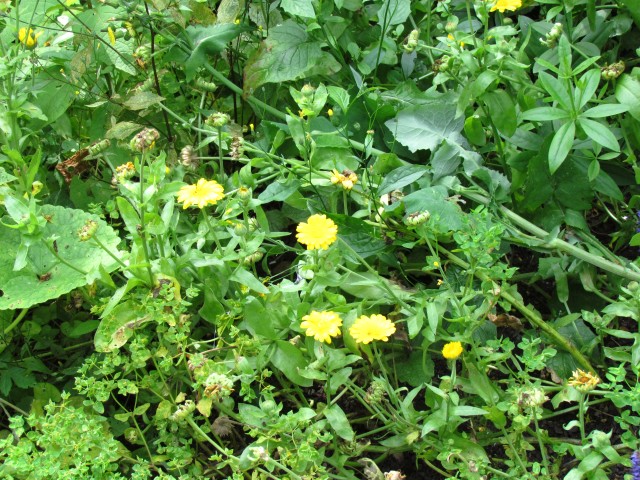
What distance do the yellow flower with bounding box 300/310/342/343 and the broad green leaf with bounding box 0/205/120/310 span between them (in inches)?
18.0

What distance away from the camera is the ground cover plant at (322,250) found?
59.4 inches

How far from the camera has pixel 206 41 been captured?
192cm

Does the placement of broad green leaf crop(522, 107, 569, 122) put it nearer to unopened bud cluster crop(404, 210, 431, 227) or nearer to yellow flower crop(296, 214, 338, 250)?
unopened bud cluster crop(404, 210, 431, 227)

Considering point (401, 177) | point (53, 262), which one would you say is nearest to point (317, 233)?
point (401, 177)

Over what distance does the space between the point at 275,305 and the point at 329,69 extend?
0.74 metres

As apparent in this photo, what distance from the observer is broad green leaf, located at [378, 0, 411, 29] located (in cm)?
207

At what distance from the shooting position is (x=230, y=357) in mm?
1616

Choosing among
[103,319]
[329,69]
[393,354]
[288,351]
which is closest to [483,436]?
[393,354]

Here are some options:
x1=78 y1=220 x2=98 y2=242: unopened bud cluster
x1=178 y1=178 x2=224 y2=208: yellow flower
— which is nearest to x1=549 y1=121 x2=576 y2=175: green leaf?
x1=178 y1=178 x2=224 y2=208: yellow flower

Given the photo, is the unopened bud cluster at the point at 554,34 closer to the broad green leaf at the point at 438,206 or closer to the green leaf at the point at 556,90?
the green leaf at the point at 556,90

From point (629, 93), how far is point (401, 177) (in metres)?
0.50

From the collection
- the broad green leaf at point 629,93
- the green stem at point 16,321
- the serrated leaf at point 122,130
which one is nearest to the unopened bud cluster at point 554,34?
the broad green leaf at point 629,93

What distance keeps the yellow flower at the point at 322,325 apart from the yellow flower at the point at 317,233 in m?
0.12

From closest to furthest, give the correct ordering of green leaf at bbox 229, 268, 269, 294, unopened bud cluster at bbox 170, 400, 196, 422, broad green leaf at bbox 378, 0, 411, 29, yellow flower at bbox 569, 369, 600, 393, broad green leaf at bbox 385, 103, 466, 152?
1. yellow flower at bbox 569, 369, 600, 393
2. unopened bud cluster at bbox 170, 400, 196, 422
3. green leaf at bbox 229, 268, 269, 294
4. broad green leaf at bbox 385, 103, 466, 152
5. broad green leaf at bbox 378, 0, 411, 29
